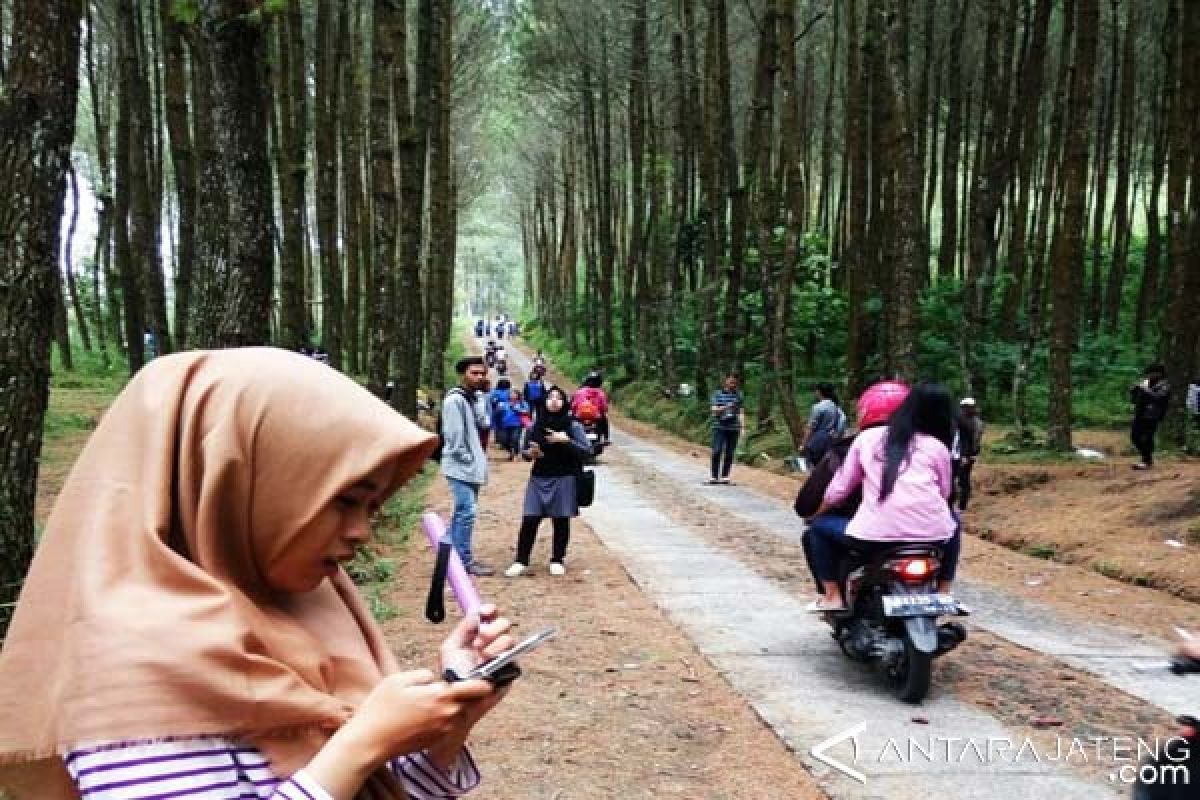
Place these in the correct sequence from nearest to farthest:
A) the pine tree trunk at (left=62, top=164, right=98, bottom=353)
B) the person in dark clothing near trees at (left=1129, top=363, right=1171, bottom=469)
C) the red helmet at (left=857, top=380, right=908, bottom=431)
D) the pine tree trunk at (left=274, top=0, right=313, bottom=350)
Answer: the red helmet at (left=857, top=380, right=908, bottom=431) → the pine tree trunk at (left=274, top=0, right=313, bottom=350) → the person in dark clothing near trees at (left=1129, top=363, right=1171, bottom=469) → the pine tree trunk at (left=62, top=164, right=98, bottom=353)

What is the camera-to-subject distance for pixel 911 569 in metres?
5.17

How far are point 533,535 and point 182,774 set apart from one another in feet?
23.9

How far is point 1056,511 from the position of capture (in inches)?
446

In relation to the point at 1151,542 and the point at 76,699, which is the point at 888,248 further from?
the point at 76,699

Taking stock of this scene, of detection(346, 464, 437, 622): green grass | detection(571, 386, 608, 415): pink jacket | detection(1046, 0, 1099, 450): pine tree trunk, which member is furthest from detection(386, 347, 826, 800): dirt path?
detection(1046, 0, 1099, 450): pine tree trunk

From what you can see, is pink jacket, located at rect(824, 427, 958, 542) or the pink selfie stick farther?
pink jacket, located at rect(824, 427, 958, 542)

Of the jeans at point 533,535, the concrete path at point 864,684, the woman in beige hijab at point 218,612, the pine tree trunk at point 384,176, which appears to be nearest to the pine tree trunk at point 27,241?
the woman in beige hijab at point 218,612

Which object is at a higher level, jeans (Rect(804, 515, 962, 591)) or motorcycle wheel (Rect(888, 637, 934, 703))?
jeans (Rect(804, 515, 962, 591))

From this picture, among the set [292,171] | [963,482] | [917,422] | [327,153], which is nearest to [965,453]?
[963,482]

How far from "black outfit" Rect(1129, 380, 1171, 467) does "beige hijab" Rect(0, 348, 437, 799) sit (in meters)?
14.1

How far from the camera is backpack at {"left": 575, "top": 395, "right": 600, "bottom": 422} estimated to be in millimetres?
15172

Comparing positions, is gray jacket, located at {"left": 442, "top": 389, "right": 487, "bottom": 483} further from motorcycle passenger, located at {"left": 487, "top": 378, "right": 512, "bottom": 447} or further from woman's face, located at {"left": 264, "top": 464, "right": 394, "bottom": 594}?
motorcycle passenger, located at {"left": 487, "top": 378, "right": 512, "bottom": 447}

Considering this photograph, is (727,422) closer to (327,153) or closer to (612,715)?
(327,153)

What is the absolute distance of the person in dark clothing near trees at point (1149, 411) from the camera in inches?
527
